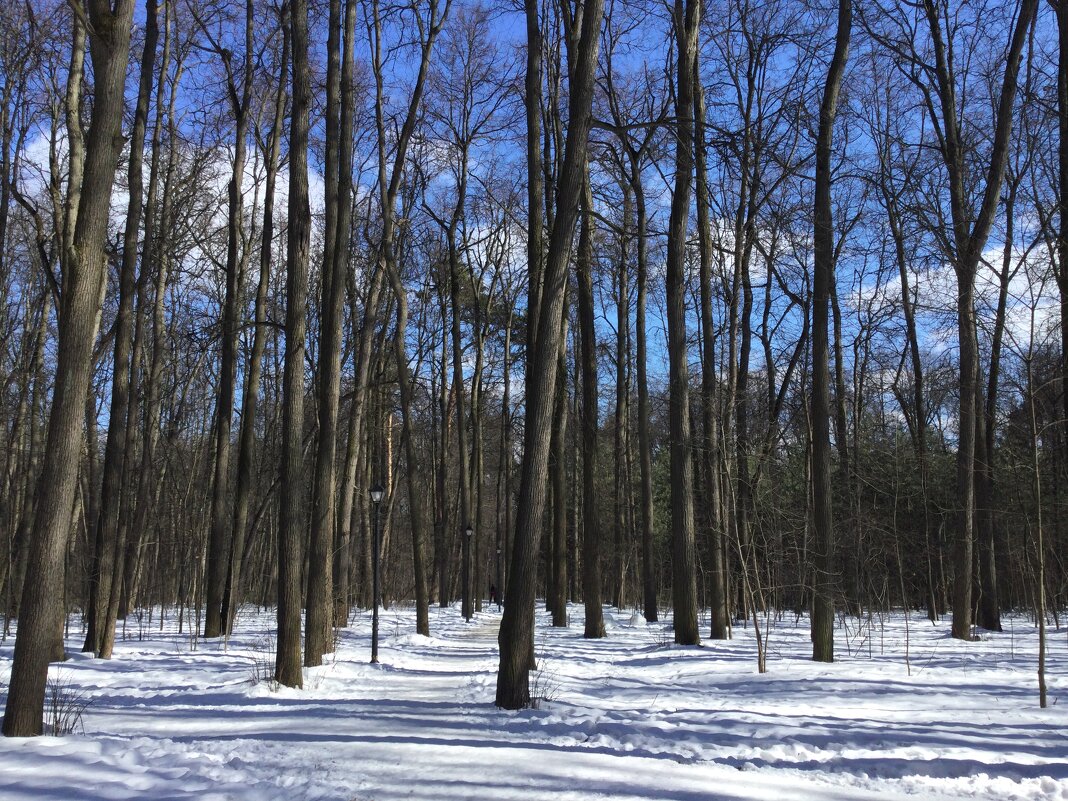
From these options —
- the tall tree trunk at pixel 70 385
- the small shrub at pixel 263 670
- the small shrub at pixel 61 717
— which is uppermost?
the tall tree trunk at pixel 70 385

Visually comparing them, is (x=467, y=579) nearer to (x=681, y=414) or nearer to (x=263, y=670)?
(x=681, y=414)

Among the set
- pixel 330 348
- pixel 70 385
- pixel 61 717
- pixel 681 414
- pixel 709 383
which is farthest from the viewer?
pixel 709 383

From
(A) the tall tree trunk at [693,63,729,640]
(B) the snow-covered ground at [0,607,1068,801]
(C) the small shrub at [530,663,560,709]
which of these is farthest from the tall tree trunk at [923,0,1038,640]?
(C) the small shrub at [530,663,560,709]

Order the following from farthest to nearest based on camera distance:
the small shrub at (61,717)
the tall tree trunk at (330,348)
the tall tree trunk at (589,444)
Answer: the tall tree trunk at (589,444), the tall tree trunk at (330,348), the small shrub at (61,717)

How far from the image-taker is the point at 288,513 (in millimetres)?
9922

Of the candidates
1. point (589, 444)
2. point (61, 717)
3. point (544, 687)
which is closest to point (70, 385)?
point (61, 717)

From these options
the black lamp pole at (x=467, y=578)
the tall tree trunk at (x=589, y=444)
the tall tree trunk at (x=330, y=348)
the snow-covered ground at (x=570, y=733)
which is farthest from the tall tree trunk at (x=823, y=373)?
the black lamp pole at (x=467, y=578)

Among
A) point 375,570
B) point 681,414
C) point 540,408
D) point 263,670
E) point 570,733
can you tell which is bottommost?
point 263,670

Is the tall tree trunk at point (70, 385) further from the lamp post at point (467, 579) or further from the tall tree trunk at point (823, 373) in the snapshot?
the lamp post at point (467, 579)

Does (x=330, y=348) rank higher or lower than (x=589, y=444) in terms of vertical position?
higher

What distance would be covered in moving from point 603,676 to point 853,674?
10.4 ft

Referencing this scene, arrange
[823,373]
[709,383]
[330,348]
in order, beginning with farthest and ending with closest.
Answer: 1. [709,383]
2. [823,373]
3. [330,348]

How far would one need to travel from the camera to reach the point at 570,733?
7105mm

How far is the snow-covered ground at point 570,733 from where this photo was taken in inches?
213
